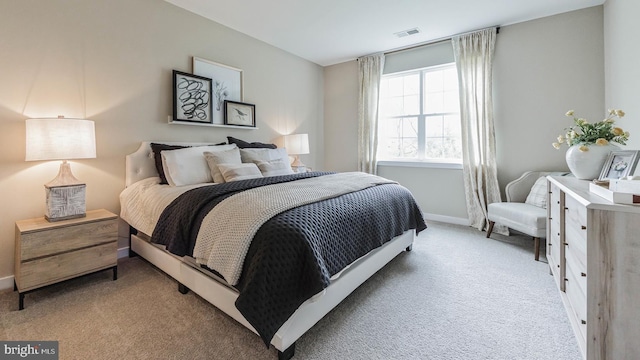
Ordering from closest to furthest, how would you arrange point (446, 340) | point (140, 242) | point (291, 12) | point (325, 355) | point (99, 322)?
1. point (325, 355)
2. point (446, 340)
3. point (99, 322)
4. point (140, 242)
5. point (291, 12)

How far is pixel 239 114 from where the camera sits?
3590 mm

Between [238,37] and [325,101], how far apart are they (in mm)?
1893

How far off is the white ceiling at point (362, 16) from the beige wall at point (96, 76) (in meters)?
0.34

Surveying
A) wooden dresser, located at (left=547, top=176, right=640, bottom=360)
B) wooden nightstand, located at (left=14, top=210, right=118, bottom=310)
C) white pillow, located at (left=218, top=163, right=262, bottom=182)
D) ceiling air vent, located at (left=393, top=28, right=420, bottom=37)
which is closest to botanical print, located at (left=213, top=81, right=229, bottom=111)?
white pillow, located at (left=218, top=163, right=262, bottom=182)

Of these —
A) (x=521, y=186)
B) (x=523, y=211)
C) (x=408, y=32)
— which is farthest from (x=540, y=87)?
(x=408, y=32)

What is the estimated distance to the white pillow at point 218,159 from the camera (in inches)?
104

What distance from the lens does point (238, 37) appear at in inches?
141

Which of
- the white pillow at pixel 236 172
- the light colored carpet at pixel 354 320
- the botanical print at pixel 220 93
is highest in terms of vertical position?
the botanical print at pixel 220 93

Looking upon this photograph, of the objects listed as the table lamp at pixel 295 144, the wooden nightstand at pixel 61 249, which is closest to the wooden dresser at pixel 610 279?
the wooden nightstand at pixel 61 249

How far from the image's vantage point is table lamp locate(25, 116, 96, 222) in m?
1.89

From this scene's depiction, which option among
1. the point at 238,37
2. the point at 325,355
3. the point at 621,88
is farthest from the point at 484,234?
the point at 238,37

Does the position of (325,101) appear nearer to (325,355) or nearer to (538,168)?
(538,168)

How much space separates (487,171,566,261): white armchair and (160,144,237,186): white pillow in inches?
121

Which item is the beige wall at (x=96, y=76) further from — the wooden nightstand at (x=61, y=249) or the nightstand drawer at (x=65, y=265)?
the nightstand drawer at (x=65, y=265)
